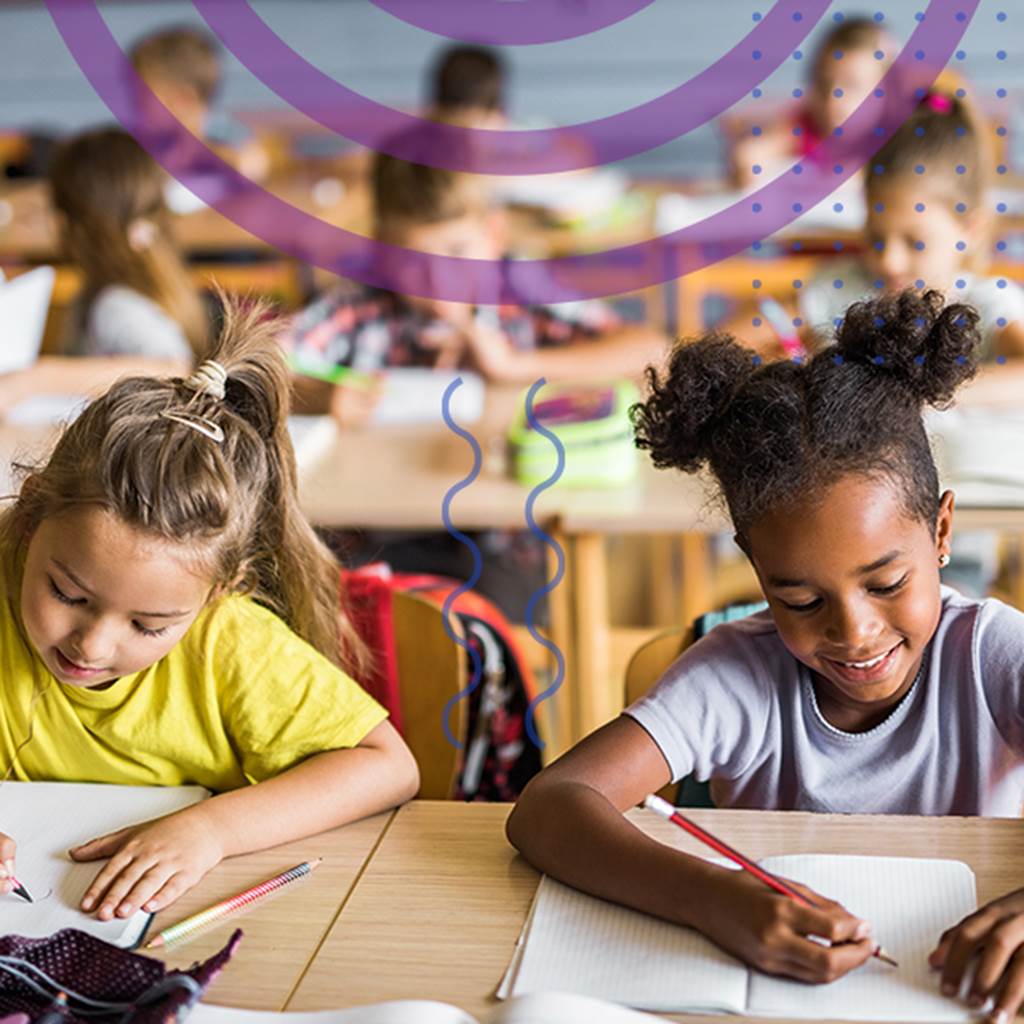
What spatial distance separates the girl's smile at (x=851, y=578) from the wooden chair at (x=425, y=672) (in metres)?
0.42

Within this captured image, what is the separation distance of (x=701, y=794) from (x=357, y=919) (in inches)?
17.0

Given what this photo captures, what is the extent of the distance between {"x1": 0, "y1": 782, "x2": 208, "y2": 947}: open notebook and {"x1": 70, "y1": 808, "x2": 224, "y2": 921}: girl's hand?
10 mm

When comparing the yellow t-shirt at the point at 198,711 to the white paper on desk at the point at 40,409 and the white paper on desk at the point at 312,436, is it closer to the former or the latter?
the white paper on desk at the point at 312,436

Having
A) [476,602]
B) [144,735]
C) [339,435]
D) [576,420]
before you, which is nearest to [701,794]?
[476,602]

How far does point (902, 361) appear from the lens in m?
1.18

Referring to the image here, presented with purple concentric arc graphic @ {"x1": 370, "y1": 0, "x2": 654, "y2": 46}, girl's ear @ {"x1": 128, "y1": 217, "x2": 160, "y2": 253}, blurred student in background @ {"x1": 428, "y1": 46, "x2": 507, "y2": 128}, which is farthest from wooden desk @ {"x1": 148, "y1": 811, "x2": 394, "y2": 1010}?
purple concentric arc graphic @ {"x1": 370, "y1": 0, "x2": 654, "y2": 46}

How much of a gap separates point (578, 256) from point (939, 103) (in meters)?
1.62

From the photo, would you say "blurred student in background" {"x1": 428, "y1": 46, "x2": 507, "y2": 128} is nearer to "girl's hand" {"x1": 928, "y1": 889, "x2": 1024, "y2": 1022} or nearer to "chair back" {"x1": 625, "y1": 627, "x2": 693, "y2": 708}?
"chair back" {"x1": 625, "y1": 627, "x2": 693, "y2": 708}

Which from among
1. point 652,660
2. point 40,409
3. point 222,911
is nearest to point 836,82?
point 40,409

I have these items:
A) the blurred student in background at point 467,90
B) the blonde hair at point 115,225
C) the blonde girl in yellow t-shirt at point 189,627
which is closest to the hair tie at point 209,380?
the blonde girl in yellow t-shirt at point 189,627

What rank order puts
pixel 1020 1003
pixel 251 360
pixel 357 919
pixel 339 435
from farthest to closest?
1. pixel 339 435
2. pixel 251 360
3. pixel 357 919
4. pixel 1020 1003

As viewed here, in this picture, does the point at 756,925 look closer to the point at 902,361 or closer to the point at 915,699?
the point at 915,699

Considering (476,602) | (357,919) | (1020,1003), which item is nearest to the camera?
(1020,1003)

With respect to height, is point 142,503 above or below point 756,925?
above
